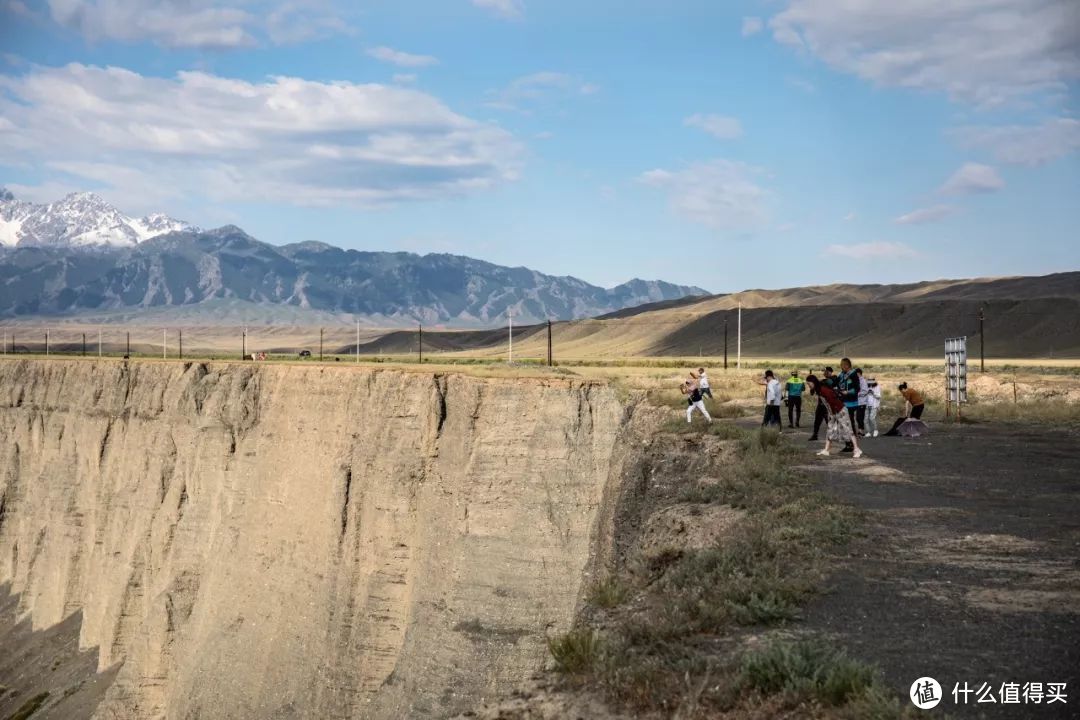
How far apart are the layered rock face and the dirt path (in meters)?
8.40

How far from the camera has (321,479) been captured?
110 ft

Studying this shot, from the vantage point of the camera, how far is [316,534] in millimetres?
32406

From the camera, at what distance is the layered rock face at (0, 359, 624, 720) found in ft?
84.4

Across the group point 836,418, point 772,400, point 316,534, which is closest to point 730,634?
point 836,418

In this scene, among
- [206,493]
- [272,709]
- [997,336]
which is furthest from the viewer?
[997,336]

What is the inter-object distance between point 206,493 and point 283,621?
30.7ft

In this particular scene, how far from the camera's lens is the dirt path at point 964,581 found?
6.49 metres

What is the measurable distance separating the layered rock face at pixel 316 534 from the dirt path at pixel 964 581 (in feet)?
27.5

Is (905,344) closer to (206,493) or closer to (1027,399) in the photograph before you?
(1027,399)

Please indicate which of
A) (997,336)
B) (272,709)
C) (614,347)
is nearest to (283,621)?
(272,709)

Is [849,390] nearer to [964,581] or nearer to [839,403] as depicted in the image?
[839,403]

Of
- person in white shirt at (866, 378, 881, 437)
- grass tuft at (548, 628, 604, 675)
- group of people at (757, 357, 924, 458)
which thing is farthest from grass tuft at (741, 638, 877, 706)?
person in white shirt at (866, 378, 881, 437)

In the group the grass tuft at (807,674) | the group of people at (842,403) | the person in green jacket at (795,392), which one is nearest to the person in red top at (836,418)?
the group of people at (842,403)

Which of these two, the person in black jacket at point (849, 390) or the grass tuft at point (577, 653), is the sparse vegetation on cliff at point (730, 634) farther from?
the person in black jacket at point (849, 390)
